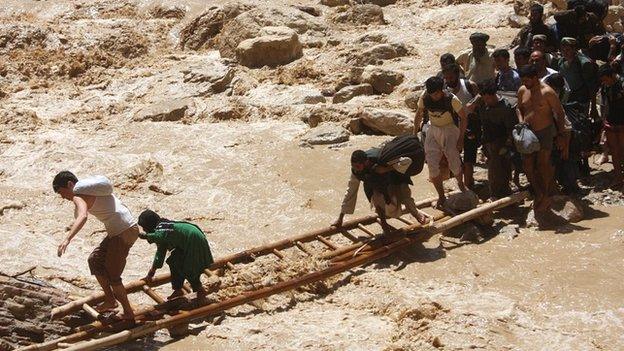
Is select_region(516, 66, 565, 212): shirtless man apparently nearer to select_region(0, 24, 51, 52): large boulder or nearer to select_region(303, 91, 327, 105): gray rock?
select_region(303, 91, 327, 105): gray rock

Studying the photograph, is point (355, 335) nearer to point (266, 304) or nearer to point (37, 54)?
point (266, 304)

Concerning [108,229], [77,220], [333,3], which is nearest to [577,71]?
[108,229]

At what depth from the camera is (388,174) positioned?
7.68 m

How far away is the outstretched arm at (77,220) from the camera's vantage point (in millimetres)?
5797

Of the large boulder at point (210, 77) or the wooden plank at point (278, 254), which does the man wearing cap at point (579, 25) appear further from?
the large boulder at point (210, 77)

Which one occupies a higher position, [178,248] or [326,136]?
[178,248]

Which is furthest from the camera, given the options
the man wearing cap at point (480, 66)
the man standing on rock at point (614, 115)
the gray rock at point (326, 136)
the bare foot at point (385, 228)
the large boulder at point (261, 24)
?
the large boulder at point (261, 24)

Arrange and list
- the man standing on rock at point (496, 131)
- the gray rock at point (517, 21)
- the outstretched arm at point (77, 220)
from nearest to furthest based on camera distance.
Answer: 1. the outstretched arm at point (77, 220)
2. the man standing on rock at point (496, 131)
3. the gray rock at point (517, 21)

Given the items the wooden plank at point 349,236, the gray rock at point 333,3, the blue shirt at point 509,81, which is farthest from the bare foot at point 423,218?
the gray rock at point 333,3

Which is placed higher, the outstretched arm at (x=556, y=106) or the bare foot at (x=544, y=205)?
the outstretched arm at (x=556, y=106)

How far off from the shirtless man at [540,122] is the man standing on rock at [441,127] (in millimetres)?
603

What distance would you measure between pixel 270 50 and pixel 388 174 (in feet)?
23.8

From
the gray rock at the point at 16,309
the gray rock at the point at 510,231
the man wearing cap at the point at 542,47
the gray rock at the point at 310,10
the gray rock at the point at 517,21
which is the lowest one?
the gray rock at the point at 510,231

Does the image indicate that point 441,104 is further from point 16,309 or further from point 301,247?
point 16,309
